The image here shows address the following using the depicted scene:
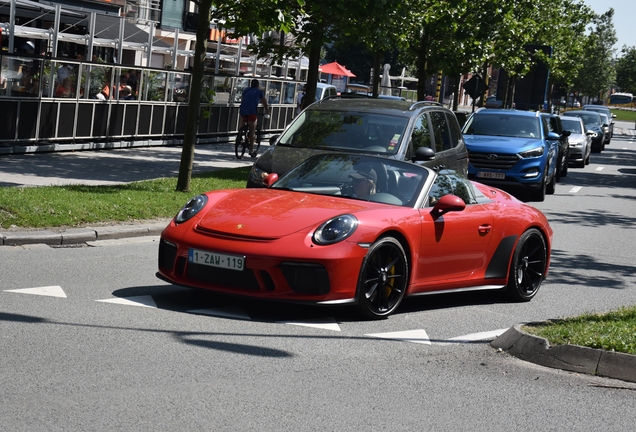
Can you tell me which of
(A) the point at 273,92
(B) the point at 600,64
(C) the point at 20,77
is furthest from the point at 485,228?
(B) the point at 600,64

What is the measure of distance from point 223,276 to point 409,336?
1.42 metres

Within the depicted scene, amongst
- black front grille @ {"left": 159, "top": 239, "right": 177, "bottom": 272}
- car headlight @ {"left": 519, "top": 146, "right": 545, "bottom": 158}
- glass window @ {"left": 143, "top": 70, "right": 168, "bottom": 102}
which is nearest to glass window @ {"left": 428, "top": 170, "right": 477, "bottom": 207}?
black front grille @ {"left": 159, "top": 239, "right": 177, "bottom": 272}

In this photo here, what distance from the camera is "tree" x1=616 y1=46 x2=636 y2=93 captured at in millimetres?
166625

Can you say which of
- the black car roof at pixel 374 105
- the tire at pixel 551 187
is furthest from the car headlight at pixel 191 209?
the tire at pixel 551 187

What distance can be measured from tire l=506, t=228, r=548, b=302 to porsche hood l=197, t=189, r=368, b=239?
5.97 ft

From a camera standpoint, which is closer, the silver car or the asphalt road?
the asphalt road

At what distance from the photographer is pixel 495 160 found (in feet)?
69.9

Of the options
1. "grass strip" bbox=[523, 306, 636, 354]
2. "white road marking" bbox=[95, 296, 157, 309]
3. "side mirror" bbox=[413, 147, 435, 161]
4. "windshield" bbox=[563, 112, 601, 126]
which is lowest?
"white road marking" bbox=[95, 296, 157, 309]

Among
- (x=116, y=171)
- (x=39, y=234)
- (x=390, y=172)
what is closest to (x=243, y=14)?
(x=116, y=171)

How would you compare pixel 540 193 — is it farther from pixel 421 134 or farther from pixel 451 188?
pixel 451 188

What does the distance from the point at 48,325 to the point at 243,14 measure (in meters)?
9.59

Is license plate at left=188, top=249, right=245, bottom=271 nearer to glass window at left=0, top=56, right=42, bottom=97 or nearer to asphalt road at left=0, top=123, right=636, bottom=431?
asphalt road at left=0, top=123, right=636, bottom=431

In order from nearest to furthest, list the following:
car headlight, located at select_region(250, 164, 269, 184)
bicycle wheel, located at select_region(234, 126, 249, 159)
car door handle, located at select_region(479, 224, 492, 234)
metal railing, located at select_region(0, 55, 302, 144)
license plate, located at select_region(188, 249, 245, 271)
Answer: license plate, located at select_region(188, 249, 245, 271) < car door handle, located at select_region(479, 224, 492, 234) < car headlight, located at select_region(250, 164, 269, 184) < metal railing, located at select_region(0, 55, 302, 144) < bicycle wheel, located at select_region(234, 126, 249, 159)

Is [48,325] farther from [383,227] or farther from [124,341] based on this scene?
[383,227]
